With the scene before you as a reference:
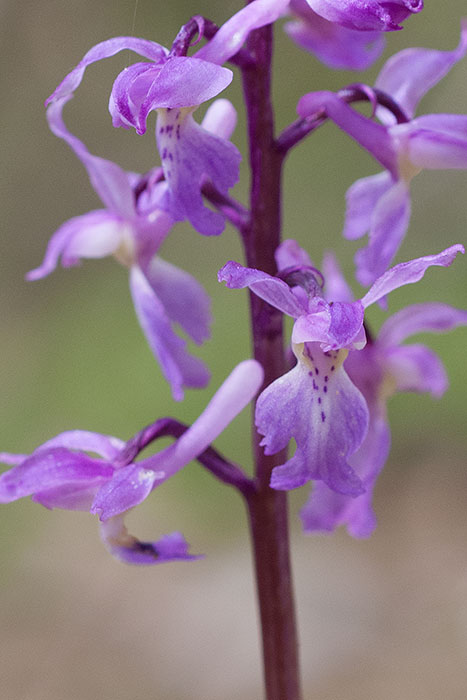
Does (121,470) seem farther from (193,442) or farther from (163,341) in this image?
(163,341)

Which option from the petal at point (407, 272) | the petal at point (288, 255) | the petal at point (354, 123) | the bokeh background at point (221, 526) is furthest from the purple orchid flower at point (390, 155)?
the bokeh background at point (221, 526)

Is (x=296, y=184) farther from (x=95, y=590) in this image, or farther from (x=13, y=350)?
(x=95, y=590)

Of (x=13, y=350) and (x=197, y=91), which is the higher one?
(x=197, y=91)

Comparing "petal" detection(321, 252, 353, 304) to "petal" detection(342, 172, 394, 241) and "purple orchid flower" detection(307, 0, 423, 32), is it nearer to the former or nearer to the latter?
"petal" detection(342, 172, 394, 241)

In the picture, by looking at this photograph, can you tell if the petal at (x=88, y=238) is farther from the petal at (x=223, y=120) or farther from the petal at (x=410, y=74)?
the petal at (x=410, y=74)

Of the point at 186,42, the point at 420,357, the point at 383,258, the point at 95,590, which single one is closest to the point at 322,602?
the point at 95,590

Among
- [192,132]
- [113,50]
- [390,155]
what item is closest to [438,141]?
[390,155]
